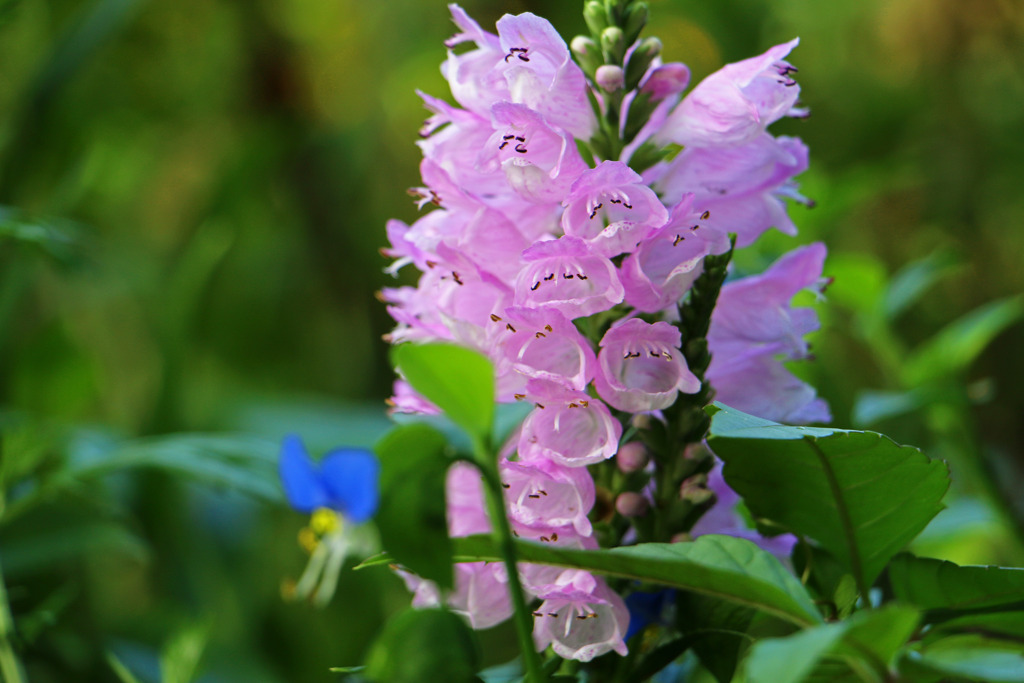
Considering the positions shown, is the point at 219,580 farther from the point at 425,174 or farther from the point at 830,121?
the point at 830,121

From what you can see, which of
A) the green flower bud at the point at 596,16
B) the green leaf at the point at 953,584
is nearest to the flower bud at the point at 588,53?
the green flower bud at the point at 596,16

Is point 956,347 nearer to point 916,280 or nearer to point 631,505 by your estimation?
point 916,280

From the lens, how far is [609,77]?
34 cm

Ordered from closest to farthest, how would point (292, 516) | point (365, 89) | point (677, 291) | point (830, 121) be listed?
point (677, 291) < point (292, 516) < point (830, 121) < point (365, 89)

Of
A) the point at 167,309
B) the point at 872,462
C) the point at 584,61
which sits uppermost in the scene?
the point at 584,61

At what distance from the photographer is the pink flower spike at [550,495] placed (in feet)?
1.01

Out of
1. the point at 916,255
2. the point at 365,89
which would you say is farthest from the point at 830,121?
the point at 365,89

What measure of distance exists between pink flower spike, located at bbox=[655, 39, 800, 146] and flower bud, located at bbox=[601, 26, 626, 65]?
0.04m

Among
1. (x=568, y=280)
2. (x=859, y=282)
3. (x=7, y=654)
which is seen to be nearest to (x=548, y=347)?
(x=568, y=280)

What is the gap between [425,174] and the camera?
34 centimetres

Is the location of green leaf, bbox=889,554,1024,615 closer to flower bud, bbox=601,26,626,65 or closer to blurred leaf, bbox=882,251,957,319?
flower bud, bbox=601,26,626,65

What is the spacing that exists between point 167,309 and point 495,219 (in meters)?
0.79

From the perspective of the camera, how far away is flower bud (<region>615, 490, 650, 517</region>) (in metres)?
0.32

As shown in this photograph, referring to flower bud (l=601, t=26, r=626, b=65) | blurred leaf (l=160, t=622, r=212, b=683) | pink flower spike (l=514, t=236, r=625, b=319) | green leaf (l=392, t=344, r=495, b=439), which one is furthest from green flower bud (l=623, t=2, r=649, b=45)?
blurred leaf (l=160, t=622, r=212, b=683)
